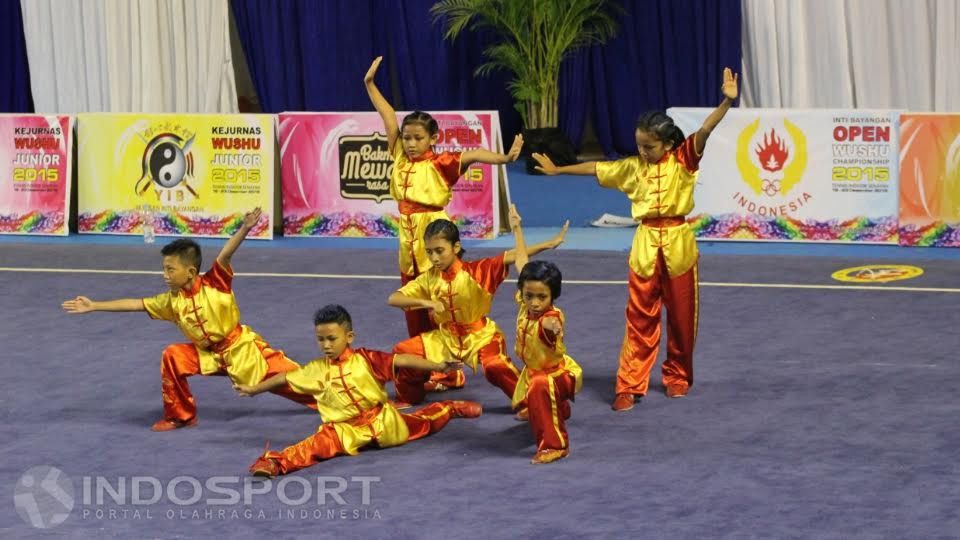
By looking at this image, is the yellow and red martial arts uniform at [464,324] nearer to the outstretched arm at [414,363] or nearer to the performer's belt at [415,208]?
the outstretched arm at [414,363]

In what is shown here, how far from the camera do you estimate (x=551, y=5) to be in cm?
1641

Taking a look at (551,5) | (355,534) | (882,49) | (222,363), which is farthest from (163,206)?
(355,534)

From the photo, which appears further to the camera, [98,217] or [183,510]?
[98,217]

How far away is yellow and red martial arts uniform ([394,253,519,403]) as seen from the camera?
789 centimetres

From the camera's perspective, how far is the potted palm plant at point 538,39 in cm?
1652

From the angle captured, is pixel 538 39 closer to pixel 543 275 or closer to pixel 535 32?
pixel 535 32

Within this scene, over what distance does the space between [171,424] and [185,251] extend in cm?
91

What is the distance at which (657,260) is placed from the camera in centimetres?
811

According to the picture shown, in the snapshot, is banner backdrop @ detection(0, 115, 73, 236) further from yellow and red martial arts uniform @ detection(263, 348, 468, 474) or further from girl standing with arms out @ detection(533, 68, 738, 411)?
yellow and red martial arts uniform @ detection(263, 348, 468, 474)

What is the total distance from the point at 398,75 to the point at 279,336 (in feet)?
27.5

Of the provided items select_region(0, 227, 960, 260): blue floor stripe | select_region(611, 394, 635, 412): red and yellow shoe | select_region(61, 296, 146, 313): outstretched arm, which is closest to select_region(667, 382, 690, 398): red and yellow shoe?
select_region(611, 394, 635, 412): red and yellow shoe

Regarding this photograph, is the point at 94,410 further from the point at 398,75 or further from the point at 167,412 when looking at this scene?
the point at 398,75

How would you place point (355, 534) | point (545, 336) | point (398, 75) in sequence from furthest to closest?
point (398, 75) → point (545, 336) → point (355, 534)

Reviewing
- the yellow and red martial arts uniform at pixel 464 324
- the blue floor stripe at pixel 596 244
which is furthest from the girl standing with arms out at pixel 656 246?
the blue floor stripe at pixel 596 244
